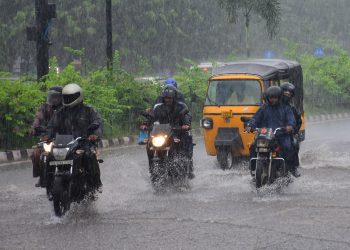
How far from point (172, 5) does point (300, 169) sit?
42.0 meters

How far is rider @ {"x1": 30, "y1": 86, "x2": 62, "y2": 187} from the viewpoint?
10.8m

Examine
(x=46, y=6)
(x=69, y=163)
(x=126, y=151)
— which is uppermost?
(x=46, y=6)

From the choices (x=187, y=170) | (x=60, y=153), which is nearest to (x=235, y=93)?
(x=187, y=170)

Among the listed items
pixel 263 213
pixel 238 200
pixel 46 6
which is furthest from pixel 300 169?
pixel 46 6

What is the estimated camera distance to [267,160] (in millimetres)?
11844

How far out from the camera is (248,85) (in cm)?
1644

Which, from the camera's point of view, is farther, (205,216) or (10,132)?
(10,132)

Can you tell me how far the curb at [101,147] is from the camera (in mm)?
17203

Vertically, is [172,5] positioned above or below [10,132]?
above

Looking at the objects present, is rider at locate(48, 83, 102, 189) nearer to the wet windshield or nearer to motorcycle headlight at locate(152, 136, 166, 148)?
motorcycle headlight at locate(152, 136, 166, 148)

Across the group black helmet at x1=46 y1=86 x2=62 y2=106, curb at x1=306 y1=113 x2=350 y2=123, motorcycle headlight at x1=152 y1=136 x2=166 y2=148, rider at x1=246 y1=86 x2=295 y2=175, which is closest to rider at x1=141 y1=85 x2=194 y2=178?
motorcycle headlight at x1=152 y1=136 x2=166 y2=148

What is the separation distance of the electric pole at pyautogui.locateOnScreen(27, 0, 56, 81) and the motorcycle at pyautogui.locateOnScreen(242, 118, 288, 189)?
9603 millimetres

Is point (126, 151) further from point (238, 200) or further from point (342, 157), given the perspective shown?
point (238, 200)

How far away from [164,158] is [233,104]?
13.8ft
